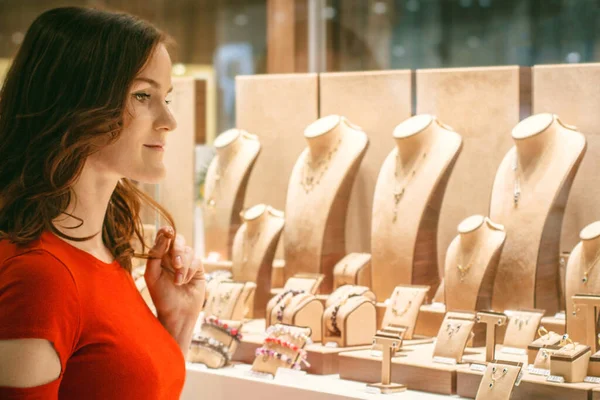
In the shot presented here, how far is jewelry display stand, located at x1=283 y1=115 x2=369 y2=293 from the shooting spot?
10.0 ft

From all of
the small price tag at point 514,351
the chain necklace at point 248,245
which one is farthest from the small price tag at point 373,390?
the chain necklace at point 248,245

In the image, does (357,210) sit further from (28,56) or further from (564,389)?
(28,56)

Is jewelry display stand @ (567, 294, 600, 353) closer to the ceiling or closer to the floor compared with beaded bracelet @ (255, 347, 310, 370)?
closer to the ceiling

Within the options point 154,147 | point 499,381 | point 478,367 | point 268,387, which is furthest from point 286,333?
point 154,147

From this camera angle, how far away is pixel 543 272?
2.57 metres

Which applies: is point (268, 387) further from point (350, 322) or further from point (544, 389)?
point (544, 389)

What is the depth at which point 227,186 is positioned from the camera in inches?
133

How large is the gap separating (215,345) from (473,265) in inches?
31.0

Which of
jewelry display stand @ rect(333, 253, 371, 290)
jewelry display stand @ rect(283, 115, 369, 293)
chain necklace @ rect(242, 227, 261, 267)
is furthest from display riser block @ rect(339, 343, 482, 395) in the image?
chain necklace @ rect(242, 227, 261, 267)

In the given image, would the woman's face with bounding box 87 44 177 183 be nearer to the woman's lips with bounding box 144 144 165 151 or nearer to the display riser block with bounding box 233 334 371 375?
the woman's lips with bounding box 144 144 165 151

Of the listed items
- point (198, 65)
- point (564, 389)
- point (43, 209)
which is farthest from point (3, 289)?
point (198, 65)

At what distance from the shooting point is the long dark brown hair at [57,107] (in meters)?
1.45

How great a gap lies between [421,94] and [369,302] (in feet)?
2.71

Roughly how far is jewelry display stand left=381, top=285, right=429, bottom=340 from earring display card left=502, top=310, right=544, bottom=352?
30 cm
